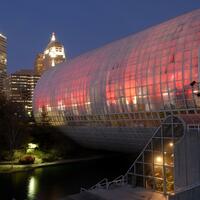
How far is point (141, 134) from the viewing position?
7019 cm

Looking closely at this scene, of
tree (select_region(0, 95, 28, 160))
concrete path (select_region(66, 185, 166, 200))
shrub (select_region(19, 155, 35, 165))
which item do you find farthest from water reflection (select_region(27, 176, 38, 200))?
tree (select_region(0, 95, 28, 160))

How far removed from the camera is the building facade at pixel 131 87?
6103 cm

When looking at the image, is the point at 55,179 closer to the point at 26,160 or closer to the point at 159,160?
the point at 26,160

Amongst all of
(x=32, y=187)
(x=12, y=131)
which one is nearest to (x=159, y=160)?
(x=32, y=187)

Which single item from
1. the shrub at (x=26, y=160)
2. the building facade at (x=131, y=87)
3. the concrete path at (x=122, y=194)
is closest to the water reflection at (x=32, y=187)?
the concrete path at (x=122, y=194)

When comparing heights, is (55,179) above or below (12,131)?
below

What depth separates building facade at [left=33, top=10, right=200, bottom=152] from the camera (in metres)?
61.0

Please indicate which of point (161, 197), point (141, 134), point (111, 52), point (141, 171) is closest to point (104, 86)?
point (111, 52)

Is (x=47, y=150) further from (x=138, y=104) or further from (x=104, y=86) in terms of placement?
(x=138, y=104)

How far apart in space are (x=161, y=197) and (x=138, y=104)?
106 feet

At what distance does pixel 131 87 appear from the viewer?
71.6 metres

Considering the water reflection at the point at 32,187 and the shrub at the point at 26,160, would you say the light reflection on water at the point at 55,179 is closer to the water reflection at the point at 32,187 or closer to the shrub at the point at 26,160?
the water reflection at the point at 32,187

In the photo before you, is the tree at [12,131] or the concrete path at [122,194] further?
the tree at [12,131]

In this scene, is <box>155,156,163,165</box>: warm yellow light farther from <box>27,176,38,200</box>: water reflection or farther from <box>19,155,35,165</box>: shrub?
<box>19,155,35,165</box>: shrub
